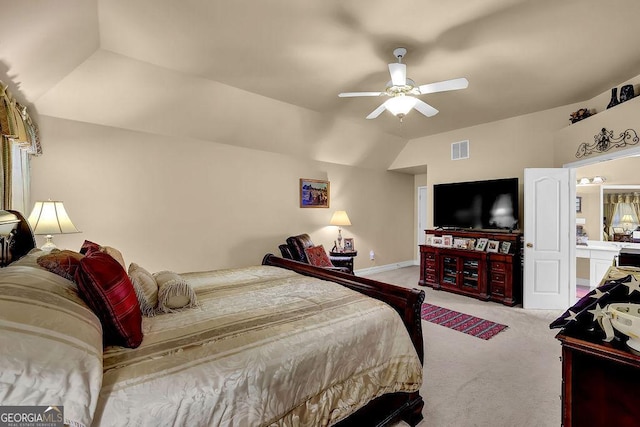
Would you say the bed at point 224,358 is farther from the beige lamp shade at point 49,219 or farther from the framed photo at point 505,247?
the framed photo at point 505,247

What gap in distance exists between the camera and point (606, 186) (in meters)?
4.61

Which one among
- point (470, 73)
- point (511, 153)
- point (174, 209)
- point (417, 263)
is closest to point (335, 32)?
point (470, 73)

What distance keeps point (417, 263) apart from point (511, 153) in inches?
138

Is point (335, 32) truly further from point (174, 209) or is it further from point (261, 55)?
point (174, 209)

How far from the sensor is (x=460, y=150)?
5.52 metres

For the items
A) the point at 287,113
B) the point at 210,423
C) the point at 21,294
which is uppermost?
the point at 287,113

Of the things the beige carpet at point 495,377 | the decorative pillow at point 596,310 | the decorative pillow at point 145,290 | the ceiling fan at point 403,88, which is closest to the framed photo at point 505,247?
the beige carpet at point 495,377

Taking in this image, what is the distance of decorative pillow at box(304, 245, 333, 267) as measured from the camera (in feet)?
14.6

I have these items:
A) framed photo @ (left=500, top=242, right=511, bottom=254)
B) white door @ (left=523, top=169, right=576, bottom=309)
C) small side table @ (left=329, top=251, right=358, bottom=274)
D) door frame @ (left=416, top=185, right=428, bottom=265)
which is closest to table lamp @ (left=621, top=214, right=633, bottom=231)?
white door @ (left=523, top=169, right=576, bottom=309)

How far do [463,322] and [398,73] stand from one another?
303 cm

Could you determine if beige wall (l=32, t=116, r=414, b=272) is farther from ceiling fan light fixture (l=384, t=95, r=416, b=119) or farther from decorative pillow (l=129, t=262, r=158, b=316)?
ceiling fan light fixture (l=384, t=95, r=416, b=119)

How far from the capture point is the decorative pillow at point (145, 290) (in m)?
1.76

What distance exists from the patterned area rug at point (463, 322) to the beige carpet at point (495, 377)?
0.10 metres

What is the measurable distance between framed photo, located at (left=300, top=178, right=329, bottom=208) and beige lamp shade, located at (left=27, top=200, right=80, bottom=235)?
3.41m
